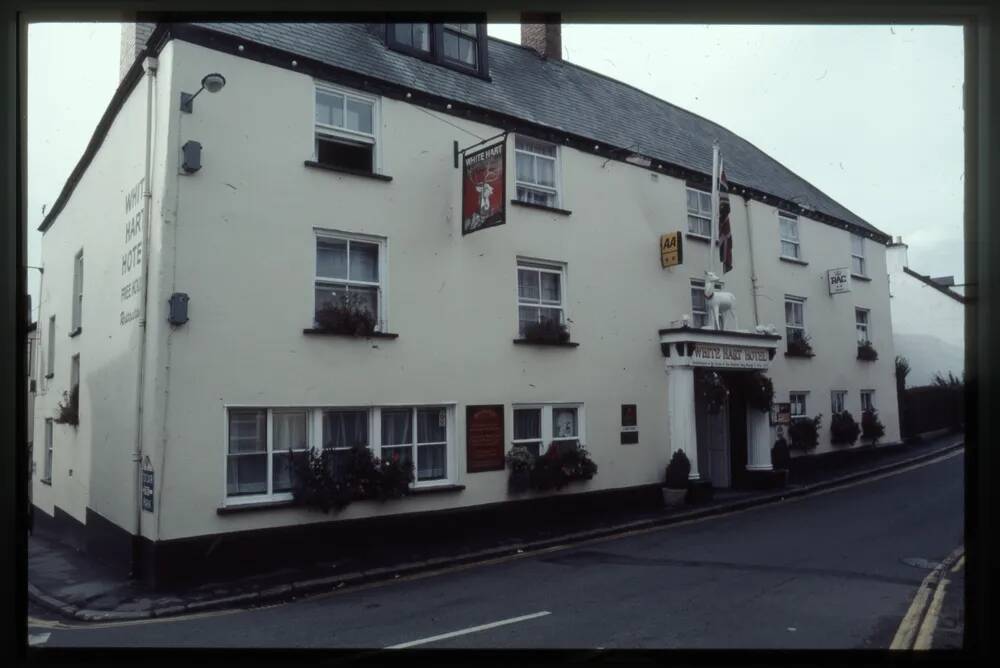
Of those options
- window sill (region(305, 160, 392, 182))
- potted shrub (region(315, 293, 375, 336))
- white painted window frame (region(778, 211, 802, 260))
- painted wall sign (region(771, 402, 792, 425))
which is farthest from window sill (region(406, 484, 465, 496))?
white painted window frame (region(778, 211, 802, 260))

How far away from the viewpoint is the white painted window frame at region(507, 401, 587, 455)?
13.6m

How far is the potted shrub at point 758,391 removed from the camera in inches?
699

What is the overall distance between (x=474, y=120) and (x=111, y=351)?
23.3 feet

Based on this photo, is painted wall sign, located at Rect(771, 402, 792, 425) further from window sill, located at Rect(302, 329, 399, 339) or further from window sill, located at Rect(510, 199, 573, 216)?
window sill, located at Rect(302, 329, 399, 339)

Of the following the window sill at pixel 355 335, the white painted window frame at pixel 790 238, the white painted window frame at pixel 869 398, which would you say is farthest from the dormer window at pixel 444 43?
the white painted window frame at pixel 869 398

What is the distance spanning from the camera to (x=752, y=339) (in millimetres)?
17359

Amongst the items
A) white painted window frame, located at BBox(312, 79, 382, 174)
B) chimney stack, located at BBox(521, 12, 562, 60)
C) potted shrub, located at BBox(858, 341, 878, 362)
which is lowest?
potted shrub, located at BBox(858, 341, 878, 362)

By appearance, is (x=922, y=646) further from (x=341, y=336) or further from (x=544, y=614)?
(x=341, y=336)

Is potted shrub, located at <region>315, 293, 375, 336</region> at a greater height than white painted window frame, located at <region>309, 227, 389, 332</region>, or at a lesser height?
lesser

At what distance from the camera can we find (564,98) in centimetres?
1661

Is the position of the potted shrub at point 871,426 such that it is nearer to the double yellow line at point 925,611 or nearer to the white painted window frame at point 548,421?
the white painted window frame at point 548,421

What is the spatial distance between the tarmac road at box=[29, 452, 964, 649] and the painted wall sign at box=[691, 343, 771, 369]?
458cm

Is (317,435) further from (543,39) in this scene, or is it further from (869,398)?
(869,398)

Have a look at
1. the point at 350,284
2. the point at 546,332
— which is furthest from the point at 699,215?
the point at 350,284
